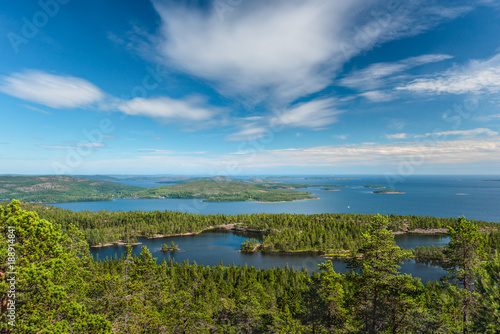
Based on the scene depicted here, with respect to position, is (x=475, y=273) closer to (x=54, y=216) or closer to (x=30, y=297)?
(x=30, y=297)

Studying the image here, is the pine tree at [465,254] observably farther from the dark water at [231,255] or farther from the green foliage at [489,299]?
the dark water at [231,255]

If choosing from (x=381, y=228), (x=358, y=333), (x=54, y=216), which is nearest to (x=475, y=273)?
(x=381, y=228)

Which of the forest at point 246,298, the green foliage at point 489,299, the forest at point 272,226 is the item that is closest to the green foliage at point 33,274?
the forest at point 246,298

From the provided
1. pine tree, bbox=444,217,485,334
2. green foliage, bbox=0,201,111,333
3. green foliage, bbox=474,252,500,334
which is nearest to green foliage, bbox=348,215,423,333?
pine tree, bbox=444,217,485,334

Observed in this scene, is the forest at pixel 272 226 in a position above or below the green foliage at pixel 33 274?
below

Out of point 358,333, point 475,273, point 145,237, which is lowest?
point 145,237

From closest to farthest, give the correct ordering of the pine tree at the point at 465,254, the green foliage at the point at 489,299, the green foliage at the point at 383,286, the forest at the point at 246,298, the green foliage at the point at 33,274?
the green foliage at the point at 33,274 < the forest at the point at 246,298 < the green foliage at the point at 489,299 < the green foliage at the point at 383,286 < the pine tree at the point at 465,254

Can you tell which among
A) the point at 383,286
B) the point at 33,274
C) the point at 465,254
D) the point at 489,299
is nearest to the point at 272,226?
the point at 383,286
